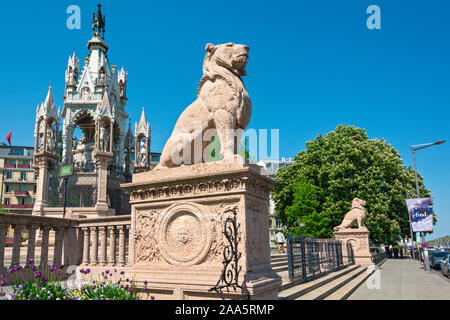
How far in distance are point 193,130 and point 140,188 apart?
49.4 inches

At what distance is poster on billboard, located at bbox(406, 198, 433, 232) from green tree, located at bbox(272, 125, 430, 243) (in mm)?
8376

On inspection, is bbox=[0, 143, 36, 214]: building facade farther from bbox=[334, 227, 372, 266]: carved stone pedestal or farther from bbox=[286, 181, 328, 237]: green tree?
bbox=[334, 227, 372, 266]: carved stone pedestal

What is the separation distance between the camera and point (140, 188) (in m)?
5.34

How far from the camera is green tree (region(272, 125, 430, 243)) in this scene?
28438 mm

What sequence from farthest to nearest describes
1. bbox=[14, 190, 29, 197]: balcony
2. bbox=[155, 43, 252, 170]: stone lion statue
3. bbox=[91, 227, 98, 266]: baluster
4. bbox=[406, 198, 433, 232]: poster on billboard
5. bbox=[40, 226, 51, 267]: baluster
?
A: bbox=[14, 190, 29, 197]: balcony → bbox=[406, 198, 433, 232]: poster on billboard → bbox=[91, 227, 98, 266]: baluster → bbox=[40, 226, 51, 267]: baluster → bbox=[155, 43, 252, 170]: stone lion statue

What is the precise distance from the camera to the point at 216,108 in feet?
17.2

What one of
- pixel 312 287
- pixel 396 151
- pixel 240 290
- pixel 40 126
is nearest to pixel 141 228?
pixel 240 290

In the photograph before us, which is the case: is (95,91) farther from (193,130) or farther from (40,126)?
(193,130)

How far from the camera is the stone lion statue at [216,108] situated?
5.17 meters

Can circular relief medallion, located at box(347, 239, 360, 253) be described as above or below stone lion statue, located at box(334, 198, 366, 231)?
below

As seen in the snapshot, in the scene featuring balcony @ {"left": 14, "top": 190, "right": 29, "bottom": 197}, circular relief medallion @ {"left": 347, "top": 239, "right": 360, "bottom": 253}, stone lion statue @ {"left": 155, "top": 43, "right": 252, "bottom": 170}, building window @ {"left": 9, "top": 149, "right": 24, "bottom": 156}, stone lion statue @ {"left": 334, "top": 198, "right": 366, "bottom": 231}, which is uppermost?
building window @ {"left": 9, "top": 149, "right": 24, "bottom": 156}

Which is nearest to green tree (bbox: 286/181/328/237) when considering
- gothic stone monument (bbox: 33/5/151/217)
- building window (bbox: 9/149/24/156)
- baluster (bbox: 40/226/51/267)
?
gothic stone monument (bbox: 33/5/151/217)

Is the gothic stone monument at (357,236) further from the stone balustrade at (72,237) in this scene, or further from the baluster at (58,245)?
the baluster at (58,245)

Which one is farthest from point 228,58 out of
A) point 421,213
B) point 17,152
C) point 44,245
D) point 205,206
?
point 17,152
